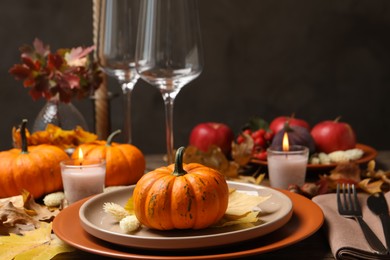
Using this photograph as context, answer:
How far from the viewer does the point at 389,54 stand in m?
2.55

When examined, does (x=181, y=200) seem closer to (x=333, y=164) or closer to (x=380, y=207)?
(x=380, y=207)

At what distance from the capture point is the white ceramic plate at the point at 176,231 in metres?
0.67

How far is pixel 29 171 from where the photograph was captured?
3.41 feet

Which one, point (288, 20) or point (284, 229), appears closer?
point (284, 229)

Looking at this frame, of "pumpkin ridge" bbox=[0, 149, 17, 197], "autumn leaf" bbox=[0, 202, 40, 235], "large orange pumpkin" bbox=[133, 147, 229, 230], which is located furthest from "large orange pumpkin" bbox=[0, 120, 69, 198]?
"large orange pumpkin" bbox=[133, 147, 229, 230]

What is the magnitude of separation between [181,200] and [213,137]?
70 centimetres

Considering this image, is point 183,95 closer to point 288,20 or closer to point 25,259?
point 288,20

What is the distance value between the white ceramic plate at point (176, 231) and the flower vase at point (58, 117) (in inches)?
15.6

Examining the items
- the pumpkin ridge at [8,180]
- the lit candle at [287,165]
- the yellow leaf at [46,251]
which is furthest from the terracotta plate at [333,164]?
the yellow leaf at [46,251]

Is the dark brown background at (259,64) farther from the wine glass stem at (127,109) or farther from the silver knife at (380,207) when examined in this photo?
the silver knife at (380,207)

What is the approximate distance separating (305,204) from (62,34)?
1.79m

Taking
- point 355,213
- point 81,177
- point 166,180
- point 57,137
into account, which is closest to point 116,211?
point 166,180

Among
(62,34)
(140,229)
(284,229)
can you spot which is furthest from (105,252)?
(62,34)

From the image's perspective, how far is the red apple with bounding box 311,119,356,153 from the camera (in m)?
1.33
